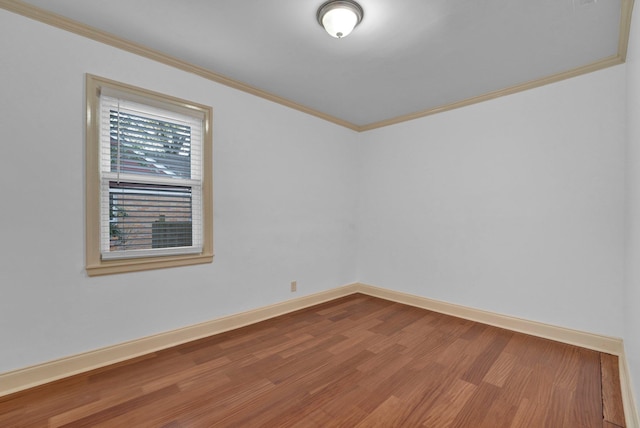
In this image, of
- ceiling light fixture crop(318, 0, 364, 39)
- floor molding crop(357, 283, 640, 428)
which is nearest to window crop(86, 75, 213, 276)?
ceiling light fixture crop(318, 0, 364, 39)

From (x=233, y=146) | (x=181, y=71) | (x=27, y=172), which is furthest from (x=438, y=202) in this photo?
(x=27, y=172)

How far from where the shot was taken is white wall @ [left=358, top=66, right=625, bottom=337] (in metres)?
2.53

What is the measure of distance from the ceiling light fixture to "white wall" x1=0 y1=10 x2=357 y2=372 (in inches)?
55.7

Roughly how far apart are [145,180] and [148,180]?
22 millimetres

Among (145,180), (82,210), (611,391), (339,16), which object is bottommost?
(611,391)

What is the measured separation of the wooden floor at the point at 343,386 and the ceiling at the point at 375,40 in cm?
253

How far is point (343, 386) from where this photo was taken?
2.01 meters

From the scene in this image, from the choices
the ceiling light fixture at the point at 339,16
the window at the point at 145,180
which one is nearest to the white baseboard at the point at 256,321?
the window at the point at 145,180

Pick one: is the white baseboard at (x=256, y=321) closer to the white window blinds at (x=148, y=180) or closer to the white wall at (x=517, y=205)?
the white wall at (x=517, y=205)

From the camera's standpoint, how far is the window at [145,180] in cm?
221

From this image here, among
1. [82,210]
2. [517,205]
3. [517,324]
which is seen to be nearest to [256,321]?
[82,210]

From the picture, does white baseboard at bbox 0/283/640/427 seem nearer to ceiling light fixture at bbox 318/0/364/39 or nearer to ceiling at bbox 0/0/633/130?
ceiling at bbox 0/0/633/130

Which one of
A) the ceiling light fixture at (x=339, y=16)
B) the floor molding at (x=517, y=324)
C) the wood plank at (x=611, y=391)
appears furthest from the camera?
the floor molding at (x=517, y=324)

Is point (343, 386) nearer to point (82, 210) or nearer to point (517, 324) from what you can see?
point (517, 324)
